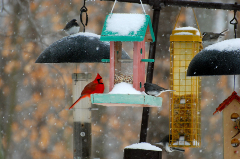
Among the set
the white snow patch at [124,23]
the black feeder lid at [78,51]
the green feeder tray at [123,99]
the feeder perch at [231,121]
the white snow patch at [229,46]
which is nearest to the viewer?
the green feeder tray at [123,99]

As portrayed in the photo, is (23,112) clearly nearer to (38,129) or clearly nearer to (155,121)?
(38,129)

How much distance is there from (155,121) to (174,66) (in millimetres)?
2156

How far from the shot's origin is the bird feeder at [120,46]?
2828mm

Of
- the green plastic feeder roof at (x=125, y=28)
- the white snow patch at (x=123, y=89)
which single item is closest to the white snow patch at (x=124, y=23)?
the green plastic feeder roof at (x=125, y=28)

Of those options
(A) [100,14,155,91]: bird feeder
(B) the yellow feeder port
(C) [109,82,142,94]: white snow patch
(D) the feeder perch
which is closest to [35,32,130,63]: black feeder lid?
(A) [100,14,155,91]: bird feeder

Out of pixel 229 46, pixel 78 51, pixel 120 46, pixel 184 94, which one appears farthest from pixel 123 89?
pixel 184 94

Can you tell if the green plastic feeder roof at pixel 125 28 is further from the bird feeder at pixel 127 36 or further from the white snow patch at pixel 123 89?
the white snow patch at pixel 123 89

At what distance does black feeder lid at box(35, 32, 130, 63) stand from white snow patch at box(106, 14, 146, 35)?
19.0 inches

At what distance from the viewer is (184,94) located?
166 inches

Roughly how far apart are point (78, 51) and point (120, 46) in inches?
21.2

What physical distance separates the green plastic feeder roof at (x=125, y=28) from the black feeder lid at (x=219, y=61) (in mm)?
625

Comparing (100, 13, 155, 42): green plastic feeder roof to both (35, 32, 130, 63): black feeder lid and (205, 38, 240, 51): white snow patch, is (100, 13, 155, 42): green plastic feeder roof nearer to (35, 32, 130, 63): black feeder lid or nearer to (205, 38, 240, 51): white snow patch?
(35, 32, 130, 63): black feeder lid

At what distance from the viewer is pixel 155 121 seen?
6.23 meters

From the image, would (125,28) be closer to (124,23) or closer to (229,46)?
(124,23)
